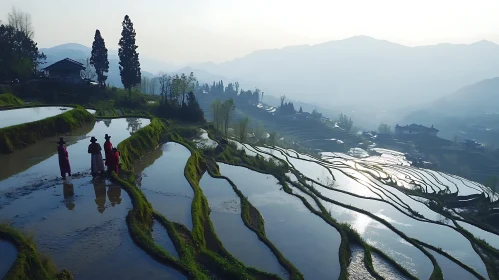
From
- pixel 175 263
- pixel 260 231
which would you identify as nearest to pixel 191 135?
pixel 260 231

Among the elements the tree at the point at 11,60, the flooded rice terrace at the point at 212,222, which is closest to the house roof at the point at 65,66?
the tree at the point at 11,60

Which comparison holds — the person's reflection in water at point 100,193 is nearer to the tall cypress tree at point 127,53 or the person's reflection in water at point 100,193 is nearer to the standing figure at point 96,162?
the standing figure at point 96,162

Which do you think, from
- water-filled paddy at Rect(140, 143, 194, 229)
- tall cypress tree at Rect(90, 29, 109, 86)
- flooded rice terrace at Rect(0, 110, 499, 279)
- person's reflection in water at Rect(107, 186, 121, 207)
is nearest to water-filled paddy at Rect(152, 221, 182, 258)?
flooded rice terrace at Rect(0, 110, 499, 279)

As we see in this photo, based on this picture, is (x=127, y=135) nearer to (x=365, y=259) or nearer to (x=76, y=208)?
(x=76, y=208)

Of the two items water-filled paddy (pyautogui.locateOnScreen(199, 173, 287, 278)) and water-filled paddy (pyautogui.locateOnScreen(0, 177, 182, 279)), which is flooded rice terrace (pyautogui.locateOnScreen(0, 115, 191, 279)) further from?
water-filled paddy (pyautogui.locateOnScreen(199, 173, 287, 278))

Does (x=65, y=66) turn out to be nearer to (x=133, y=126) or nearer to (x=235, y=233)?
(x=133, y=126)

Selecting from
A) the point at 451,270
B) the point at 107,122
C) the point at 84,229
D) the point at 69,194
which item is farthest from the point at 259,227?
the point at 107,122
